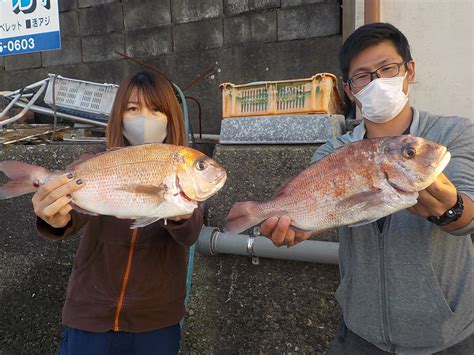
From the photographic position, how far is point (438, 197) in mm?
1622

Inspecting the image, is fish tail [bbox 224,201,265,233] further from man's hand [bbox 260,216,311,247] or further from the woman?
the woman

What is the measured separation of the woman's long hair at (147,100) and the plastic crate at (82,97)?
107 inches

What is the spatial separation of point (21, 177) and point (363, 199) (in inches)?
67.3

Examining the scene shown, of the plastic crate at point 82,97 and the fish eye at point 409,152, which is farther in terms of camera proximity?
the plastic crate at point 82,97

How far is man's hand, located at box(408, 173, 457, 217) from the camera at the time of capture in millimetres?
1602

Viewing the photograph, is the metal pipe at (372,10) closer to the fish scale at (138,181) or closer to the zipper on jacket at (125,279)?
the fish scale at (138,181)

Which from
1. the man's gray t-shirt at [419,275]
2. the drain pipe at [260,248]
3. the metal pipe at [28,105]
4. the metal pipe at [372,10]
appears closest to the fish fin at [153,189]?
the man's gray t-shirt at [419,275]

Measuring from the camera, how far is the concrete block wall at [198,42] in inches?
187

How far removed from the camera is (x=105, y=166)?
2.07 metres

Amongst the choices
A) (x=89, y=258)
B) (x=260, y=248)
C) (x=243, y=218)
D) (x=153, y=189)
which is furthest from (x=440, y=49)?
(x=89, y=258)

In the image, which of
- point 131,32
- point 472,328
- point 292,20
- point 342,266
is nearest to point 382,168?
point 342,266

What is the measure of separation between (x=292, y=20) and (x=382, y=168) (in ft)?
11.6

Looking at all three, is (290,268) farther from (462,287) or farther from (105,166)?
(105,166)

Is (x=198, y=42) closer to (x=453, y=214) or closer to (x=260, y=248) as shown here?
(x=260, y=248)
